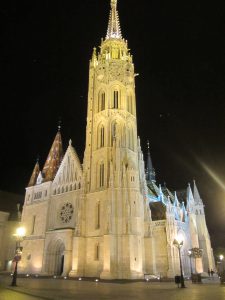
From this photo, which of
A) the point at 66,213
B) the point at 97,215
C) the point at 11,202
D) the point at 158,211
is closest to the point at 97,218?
the point at 97,215

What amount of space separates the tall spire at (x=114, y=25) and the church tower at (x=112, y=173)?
147 inches

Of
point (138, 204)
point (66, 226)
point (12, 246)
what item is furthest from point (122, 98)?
point (12, 246)

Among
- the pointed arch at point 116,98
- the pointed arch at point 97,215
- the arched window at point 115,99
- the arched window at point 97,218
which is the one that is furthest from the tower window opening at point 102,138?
the arched window at point 97,218

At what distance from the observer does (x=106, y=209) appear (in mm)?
32938

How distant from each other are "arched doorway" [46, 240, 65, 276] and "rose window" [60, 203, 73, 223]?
3.01 meters

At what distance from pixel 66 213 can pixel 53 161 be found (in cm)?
1084

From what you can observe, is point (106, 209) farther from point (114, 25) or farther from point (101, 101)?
point (114, 25)

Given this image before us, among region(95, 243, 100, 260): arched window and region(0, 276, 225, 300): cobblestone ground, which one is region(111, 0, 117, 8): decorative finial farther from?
region(0, 276, 225, 300): cobblestone ground

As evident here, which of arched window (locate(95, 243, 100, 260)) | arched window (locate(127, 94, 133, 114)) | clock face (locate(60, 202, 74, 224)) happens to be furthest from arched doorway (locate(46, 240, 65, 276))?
arched window (locate(127, 94, 133, 114))

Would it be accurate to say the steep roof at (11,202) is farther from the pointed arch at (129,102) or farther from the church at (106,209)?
the pointed arch at (129,102)

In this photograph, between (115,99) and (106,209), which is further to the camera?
(115,99)

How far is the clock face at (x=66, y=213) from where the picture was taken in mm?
37125

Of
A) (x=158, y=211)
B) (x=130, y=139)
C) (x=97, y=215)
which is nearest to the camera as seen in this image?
(x=97, y=215)

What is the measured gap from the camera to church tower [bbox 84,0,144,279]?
30.5 m
